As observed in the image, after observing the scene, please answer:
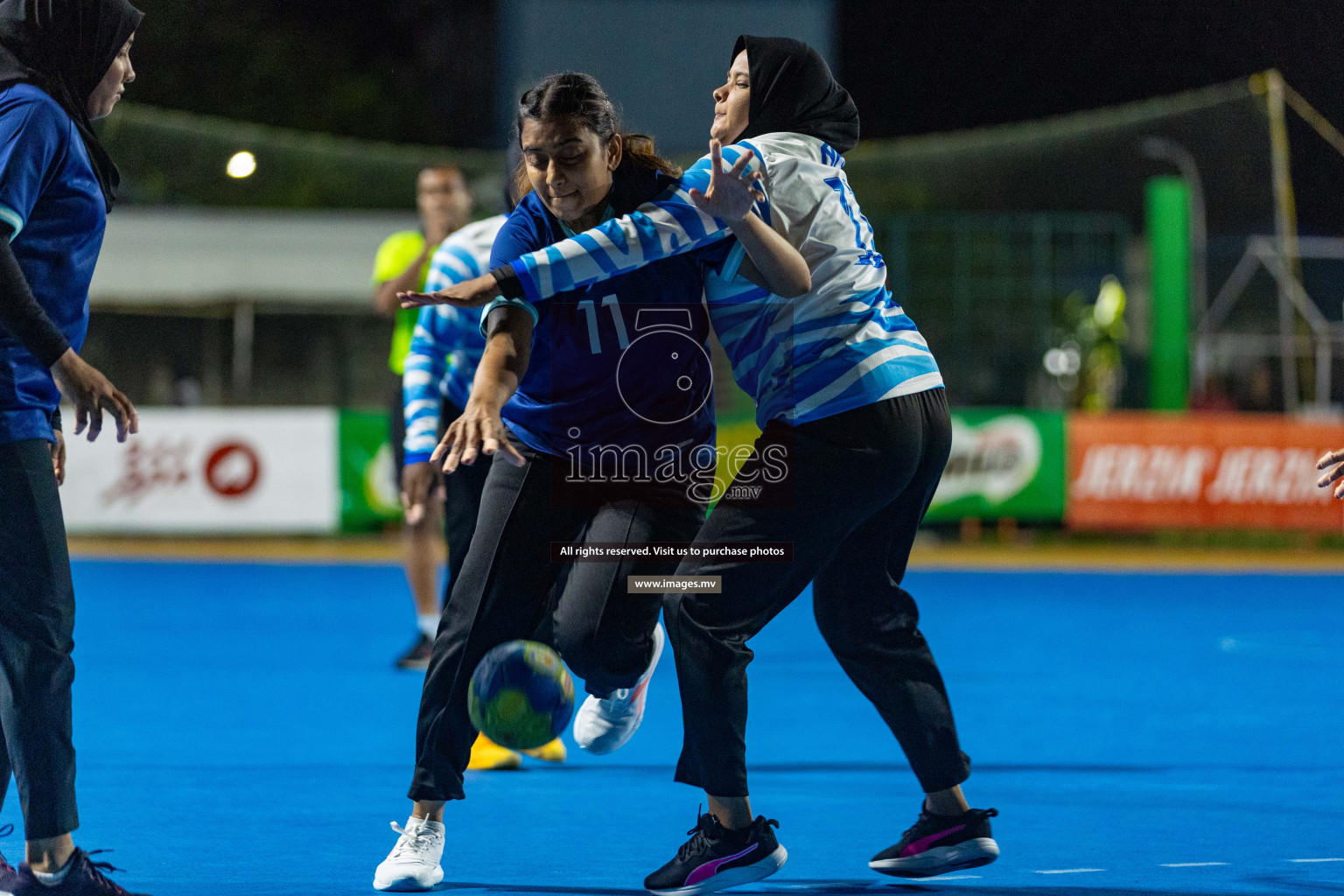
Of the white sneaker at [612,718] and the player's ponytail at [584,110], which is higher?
the player's ponytail at [584,110]

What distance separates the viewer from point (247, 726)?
588 centimetres

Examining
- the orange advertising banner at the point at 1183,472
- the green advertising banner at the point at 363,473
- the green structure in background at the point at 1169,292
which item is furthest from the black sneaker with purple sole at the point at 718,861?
the green structure in background at the point at 1169,292

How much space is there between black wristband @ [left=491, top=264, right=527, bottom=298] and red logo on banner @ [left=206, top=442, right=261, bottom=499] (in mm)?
11758

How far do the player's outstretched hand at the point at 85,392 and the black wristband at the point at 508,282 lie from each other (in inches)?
32.1

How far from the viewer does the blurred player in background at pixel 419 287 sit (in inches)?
249

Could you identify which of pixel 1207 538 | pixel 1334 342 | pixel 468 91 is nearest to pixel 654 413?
pixel 1207 538

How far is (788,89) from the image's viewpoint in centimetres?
368

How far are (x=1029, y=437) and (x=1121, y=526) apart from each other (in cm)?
125

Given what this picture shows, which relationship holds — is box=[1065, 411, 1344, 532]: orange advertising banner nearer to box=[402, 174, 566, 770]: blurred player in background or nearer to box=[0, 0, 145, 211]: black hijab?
box=[402, 174, 566, 770]: blurred player in background

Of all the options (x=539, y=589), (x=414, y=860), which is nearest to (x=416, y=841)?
(x=414, y=860)

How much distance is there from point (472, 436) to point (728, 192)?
29.6 inches

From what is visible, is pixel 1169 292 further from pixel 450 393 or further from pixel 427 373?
pixel 427 373

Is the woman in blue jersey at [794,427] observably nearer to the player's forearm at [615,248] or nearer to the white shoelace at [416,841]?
the player's forearm at [615,248]

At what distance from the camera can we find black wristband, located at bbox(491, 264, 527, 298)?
3.50m
